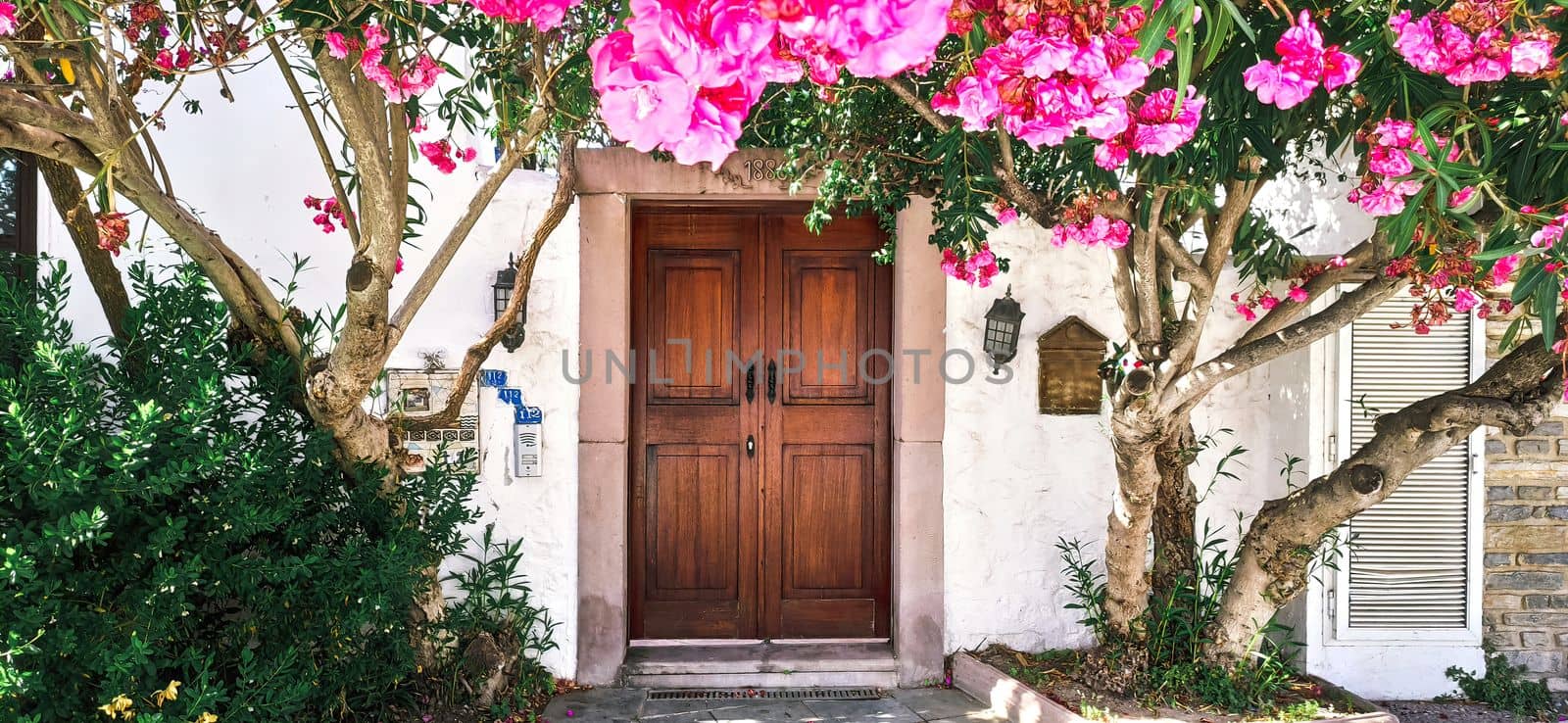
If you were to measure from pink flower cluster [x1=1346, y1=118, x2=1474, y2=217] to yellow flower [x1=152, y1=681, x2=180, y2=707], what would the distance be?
370 centimetres

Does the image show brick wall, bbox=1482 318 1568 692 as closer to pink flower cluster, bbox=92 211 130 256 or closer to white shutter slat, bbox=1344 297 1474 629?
white shutter slat, bbox=1344 297 1474 629

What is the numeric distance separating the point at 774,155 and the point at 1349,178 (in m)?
2.63

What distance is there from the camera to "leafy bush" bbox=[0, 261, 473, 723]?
263 centimetres

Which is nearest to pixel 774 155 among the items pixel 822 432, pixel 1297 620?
pixel 822 432

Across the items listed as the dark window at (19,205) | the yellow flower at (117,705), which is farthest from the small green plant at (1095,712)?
the dark window at (19,205)

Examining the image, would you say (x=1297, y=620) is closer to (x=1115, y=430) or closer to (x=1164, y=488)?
(x=1164, y=488)

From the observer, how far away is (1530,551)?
4.41 m

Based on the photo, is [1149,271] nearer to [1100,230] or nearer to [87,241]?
[1100,230]

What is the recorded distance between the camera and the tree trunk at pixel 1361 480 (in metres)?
3.21

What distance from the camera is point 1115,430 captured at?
360 centimetres

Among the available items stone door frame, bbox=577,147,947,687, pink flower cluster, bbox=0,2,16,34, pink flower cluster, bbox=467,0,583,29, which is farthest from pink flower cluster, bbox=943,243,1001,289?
pink flower cluster, bbox=0,2,16,34

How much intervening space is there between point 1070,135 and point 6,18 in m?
2.63

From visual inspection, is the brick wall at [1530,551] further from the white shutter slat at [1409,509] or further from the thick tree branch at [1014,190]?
the thick tree branch at [1014,190]

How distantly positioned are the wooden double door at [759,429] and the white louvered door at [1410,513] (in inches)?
85.6
